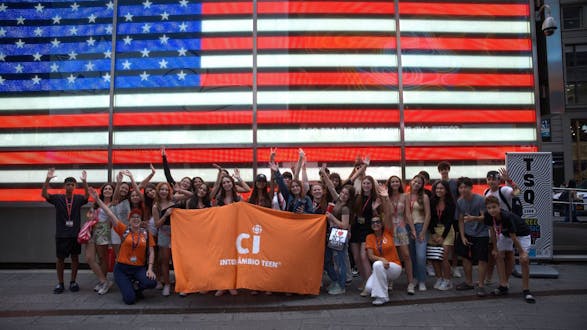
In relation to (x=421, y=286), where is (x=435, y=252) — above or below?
above

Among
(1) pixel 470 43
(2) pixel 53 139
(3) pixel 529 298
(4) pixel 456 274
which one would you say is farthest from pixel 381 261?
(2) pixel 53 139

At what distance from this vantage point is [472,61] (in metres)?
9.98

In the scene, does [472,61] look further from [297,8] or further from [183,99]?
[183,99]

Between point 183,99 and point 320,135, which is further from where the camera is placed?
point 183,99

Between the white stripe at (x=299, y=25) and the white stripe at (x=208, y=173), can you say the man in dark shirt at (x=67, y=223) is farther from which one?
the white stripe at (x=299, y=25)

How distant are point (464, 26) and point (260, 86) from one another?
17.6 feet

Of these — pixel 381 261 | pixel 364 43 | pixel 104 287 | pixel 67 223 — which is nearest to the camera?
Answer: pixel 381 261

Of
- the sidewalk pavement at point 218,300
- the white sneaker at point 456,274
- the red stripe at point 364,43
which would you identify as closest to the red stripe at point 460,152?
the red stripe at point 364,43

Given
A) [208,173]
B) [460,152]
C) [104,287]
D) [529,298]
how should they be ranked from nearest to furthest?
[529,298] < [104,287] < [208,173] < [460,152]

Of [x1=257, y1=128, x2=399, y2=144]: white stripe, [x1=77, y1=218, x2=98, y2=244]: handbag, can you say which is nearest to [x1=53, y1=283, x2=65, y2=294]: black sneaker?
A: [x1=77, y1=218, x2=98, y2=244]: handbag

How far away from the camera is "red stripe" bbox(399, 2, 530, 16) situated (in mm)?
10086

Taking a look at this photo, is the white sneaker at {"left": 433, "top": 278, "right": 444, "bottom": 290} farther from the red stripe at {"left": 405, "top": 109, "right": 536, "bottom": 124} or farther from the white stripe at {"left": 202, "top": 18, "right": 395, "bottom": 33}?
the white stripe at {"left": 202, "top": 18, "right": 395, "bottom": 33}

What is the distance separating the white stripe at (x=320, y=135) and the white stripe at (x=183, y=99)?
0.96m

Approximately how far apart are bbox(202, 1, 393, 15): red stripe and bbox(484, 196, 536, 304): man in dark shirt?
5.91 metres
